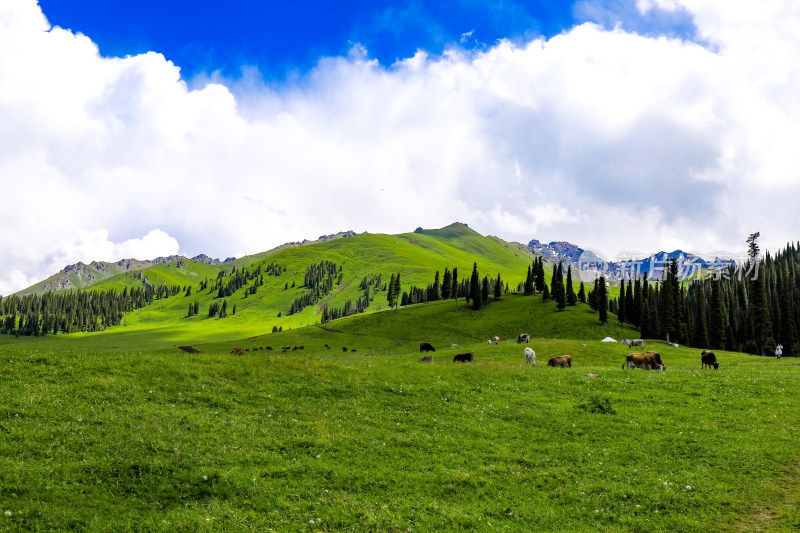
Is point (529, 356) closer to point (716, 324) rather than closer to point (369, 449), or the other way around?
point (369, 449)

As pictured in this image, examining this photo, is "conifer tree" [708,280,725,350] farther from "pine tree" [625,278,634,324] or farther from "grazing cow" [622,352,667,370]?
"grazing cow" [622,352,667,370]

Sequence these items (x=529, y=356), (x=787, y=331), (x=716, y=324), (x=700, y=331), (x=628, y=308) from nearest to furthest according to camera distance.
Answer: (x=529, y=356)
(x=716, y=324)
(x=787, y=331)
(x=700, y=331)
(x=628, y=308)

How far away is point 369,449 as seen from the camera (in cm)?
1583

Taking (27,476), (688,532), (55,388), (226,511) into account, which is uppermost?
(55,388)

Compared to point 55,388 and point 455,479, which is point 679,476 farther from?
point 55,388

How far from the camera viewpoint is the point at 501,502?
13.0 metres

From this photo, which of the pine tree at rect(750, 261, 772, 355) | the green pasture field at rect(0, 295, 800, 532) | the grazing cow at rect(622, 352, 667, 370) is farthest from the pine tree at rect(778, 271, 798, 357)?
the green pasture field at rect(0, 295, 800, 532)

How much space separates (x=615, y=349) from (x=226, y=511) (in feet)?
207

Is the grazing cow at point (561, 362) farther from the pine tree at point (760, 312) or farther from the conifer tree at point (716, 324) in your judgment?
the conifer tree at point (716, 324)

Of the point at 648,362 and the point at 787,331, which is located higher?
the point at 787,331

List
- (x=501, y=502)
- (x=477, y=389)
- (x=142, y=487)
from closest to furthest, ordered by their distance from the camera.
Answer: (x=142, y=487) → (x=501, y=502) → (x=477, y=389)

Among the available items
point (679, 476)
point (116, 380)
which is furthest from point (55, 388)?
point (679, 476)

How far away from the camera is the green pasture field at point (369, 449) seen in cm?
1118

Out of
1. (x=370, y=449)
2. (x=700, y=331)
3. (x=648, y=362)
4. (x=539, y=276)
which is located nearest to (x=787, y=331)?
(x=700, y=331)
